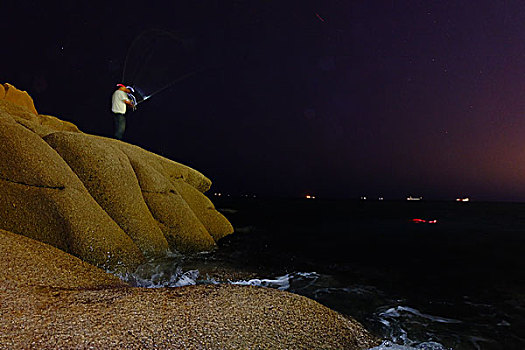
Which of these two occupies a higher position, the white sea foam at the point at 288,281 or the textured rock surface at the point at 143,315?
the textured rock surface at the point at 143,315

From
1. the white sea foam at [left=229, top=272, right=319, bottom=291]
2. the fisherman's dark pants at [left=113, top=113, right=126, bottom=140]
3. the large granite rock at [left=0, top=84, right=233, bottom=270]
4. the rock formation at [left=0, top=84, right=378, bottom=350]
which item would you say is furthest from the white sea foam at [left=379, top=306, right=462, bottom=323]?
the fisherman's dark pants at [left=113, top=113, right=126, bottom=140]

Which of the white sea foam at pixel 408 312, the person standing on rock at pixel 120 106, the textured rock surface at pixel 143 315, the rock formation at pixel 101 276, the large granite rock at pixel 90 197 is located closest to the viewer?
the textured rock surface at pixel 143 315

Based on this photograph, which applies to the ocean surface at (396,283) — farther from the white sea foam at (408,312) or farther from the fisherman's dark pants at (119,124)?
the fisherman's dark pants at (119,124)

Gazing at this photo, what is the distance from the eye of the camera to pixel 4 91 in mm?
14211

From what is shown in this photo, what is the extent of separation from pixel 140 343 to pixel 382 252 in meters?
15.5

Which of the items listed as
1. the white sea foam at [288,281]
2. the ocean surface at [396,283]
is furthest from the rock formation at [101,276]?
the white sea foam at [288,281]

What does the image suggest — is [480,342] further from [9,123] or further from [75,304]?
[9,123]

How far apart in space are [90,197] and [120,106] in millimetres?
7146

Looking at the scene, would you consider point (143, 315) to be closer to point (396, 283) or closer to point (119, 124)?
point (396, 283)

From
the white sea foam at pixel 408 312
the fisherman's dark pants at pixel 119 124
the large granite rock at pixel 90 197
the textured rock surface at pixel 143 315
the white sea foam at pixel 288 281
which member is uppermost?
the fisherman's dark pants at pixel 119 124

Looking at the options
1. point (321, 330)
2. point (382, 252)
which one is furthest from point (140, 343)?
point (382, 252)

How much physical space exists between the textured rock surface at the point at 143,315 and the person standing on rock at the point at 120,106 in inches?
358

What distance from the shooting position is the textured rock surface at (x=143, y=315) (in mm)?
3177

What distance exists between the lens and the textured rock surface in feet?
10.4
